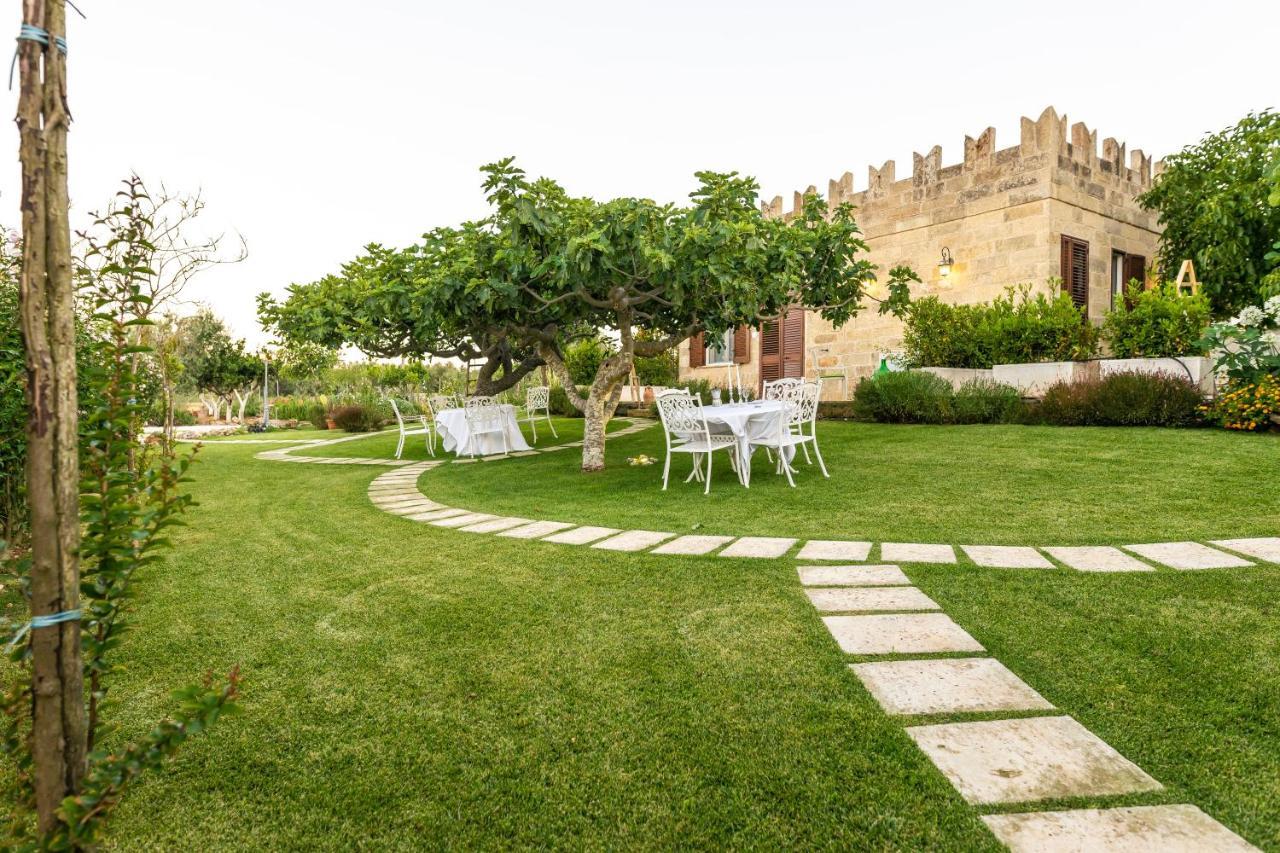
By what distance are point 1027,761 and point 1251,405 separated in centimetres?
746

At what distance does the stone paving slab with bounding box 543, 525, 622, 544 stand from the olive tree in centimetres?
223

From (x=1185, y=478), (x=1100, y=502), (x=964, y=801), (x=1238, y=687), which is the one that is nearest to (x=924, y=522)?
(x=1100, y=502)

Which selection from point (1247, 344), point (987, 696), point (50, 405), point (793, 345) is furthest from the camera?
point (793, 345)

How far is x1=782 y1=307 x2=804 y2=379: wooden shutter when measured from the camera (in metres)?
13.5

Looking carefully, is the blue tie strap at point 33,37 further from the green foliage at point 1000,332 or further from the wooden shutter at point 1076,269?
the wooden shutter at point 1076,269

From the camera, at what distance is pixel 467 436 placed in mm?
9297

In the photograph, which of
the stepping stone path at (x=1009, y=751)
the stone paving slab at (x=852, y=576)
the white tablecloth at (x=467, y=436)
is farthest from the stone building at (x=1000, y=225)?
the stepping stone path at (x=1009, y=751)

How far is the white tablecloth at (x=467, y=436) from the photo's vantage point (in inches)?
368

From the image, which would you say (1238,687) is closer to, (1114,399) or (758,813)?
(758,813)

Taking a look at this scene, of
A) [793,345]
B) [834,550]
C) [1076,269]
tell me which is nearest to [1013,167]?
[1076,269]

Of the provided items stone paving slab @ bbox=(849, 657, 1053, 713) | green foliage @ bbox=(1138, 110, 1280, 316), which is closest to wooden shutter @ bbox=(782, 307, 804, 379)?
green foliage @ bbox=(1138, 110, 1280, 316)

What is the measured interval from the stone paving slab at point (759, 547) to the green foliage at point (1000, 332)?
7.48 metres

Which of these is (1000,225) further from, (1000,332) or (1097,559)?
(1097,559)

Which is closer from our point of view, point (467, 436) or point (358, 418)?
point (467, 436)
